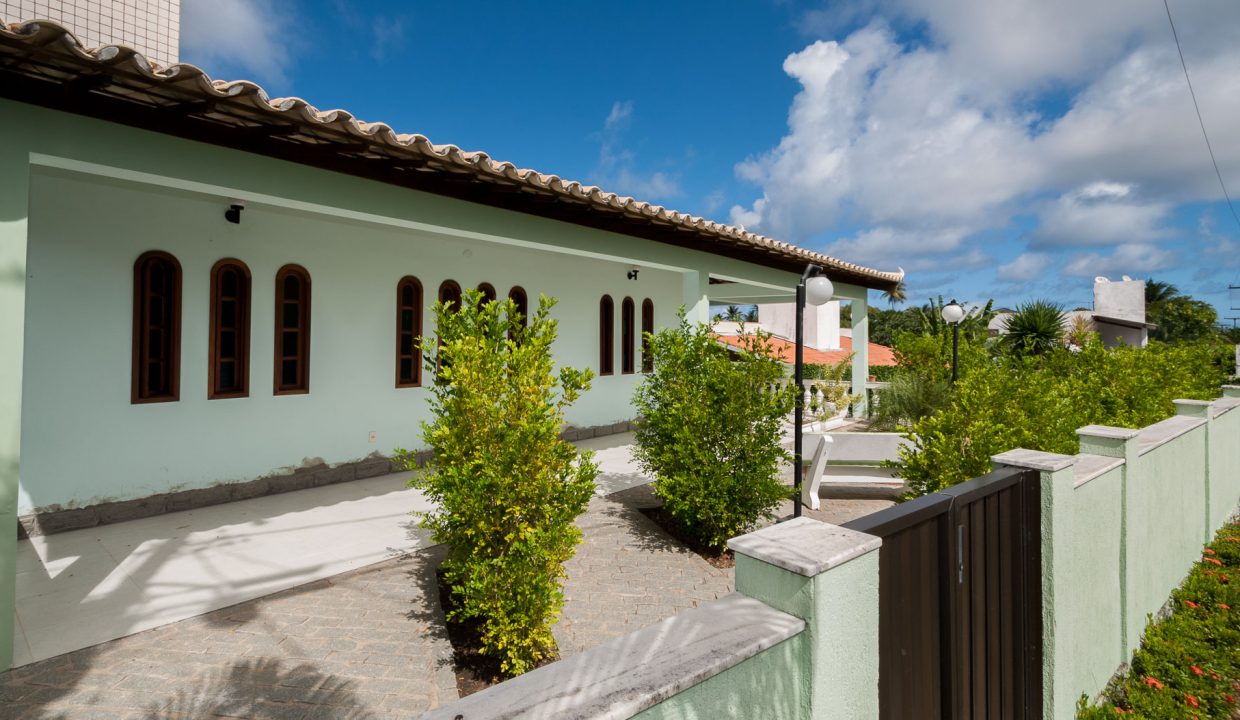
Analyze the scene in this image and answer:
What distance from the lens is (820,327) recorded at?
36.0m

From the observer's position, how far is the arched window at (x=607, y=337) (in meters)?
11.5

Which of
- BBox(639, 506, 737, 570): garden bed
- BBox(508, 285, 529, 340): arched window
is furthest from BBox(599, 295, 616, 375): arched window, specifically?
BBox(639, 506, 737, 570): garden bed

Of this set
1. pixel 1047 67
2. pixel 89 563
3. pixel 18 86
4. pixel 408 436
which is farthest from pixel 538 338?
pixel 1047 67

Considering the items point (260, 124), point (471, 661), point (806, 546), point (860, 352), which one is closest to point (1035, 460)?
point (806, 546)

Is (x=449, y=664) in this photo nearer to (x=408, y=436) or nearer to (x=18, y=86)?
(x=18, y=86)

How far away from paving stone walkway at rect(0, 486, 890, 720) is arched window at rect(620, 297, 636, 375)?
705 cm

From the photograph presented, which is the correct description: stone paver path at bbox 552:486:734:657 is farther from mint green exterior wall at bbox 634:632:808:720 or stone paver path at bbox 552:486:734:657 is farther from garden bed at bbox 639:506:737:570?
mint green exterior wall at bbox 634:632:808:720

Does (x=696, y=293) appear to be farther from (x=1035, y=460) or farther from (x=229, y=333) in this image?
(x=229, y=333)

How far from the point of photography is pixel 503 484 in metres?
3.38

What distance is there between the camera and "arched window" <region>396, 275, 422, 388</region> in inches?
325

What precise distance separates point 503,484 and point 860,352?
12712 mm

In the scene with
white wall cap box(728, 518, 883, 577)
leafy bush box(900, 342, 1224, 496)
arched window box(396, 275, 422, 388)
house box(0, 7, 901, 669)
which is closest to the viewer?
white wall cap box(728, 518, 883, 577)

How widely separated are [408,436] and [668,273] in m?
6.82

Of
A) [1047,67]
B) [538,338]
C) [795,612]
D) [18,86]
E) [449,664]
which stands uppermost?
[1047,67]
